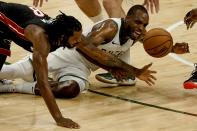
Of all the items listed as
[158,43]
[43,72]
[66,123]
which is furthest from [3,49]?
[158,43]

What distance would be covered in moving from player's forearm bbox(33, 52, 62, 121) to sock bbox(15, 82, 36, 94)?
87 centimetres

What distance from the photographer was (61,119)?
4.50 metres

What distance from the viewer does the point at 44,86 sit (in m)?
4.46

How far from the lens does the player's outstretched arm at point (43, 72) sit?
175 inches

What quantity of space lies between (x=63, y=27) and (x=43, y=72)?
1.37ft

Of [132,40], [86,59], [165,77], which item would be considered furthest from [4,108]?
[165,77]

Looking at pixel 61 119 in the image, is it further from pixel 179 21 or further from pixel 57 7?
pixel 57 7

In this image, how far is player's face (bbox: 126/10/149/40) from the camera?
5227 mm

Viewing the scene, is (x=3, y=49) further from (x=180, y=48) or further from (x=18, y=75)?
(x=180, y=48)

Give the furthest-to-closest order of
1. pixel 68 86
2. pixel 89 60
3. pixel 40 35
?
pixel 89 60, pixel 68 86, pixel 40 35

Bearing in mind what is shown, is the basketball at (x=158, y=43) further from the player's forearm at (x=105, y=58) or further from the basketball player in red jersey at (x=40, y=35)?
the basketball player in red jersey at (x=40, y=35)

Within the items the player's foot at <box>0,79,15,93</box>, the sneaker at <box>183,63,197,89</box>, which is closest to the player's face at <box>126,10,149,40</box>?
the sneaker at <box>183,63,197,89</box>

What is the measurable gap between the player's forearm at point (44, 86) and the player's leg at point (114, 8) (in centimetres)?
167

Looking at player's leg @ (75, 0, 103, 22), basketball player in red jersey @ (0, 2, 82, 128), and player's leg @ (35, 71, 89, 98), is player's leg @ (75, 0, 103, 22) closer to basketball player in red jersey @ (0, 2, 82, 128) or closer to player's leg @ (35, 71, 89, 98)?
player's leg @ (35, 71, 89, 98)
